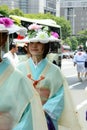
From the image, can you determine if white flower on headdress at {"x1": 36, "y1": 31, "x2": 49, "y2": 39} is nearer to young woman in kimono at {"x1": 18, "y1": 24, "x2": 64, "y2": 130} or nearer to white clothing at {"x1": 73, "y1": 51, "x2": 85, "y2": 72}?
young woman in kimono at {"x1": 18, "y1": 24, "x2": 64, "y2": 130}

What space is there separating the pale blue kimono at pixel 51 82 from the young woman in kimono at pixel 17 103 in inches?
49.7

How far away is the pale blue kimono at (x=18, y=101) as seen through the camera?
302 centimetres

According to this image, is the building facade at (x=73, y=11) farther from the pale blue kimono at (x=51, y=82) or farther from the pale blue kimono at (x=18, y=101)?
the pale blue kimono at (x=18, y=101)

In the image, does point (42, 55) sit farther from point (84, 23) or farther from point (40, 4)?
point (84, 23)

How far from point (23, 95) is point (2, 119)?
0.21 meters

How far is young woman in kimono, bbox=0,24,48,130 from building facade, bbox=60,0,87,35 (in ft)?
476

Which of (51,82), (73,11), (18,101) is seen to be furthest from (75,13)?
(18,101)

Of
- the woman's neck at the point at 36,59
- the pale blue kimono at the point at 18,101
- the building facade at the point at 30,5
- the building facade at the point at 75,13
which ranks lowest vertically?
the building facade at the point at 75,13

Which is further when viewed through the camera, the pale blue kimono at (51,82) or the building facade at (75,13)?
the building facade at (75,13)

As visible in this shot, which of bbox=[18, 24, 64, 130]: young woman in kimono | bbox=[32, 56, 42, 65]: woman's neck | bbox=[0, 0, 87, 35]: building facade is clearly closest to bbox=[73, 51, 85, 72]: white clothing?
bbox=[18, 24, 64, 130]: young woman in kimono

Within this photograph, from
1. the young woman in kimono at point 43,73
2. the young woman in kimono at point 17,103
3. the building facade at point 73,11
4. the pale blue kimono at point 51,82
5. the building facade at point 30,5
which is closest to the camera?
the young woman in kimono at point 17,103

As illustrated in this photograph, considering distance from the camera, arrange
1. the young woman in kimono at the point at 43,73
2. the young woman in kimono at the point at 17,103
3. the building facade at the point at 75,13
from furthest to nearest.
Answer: the building facade at the point at 75,13, the young woman in kimono at the point at 43,73, the young woman in kimono at the point at 17,103


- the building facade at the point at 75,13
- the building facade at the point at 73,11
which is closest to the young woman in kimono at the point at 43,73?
the building facade at the point at 73,11

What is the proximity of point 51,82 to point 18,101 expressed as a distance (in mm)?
1682
